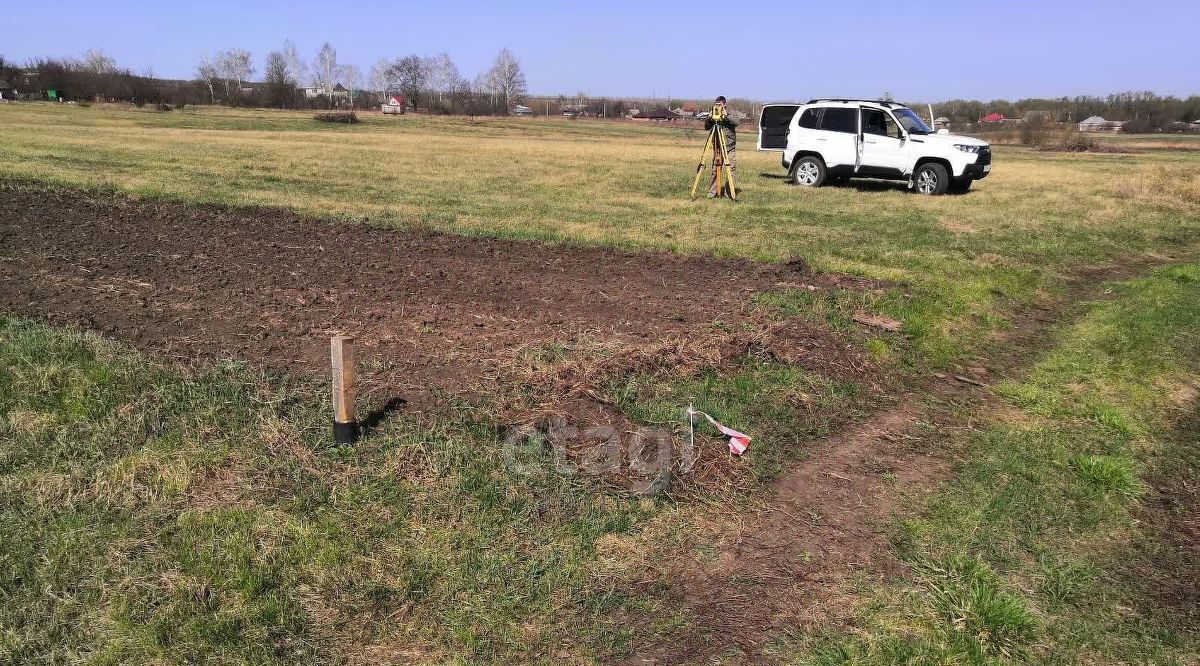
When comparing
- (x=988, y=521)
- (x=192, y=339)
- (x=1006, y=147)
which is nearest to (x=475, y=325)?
(x=192, y=339)

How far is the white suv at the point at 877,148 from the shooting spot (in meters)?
17.2

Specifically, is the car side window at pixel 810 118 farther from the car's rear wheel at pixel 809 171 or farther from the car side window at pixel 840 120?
the car's rear wheel at pixel 809 171

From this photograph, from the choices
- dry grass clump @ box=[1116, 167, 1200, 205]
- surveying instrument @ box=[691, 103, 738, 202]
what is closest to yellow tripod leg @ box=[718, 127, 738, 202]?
surveying instrument @ box=[691, 103, 738, 202]

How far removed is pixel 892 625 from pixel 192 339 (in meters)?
5.10

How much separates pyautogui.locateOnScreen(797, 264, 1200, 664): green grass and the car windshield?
1245 cm

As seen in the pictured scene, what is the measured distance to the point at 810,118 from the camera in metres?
18.7

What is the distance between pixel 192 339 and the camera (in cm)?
571

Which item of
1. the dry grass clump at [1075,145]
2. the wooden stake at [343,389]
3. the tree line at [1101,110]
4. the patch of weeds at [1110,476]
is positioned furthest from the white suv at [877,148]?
the tree line at [1101,110]

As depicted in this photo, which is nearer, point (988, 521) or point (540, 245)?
point (988, 521)

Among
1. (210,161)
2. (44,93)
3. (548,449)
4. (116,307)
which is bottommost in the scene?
(548,449)

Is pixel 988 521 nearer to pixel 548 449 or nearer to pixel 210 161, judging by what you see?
pixel 548 449

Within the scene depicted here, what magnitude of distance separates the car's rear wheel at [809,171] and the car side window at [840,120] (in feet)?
2.69

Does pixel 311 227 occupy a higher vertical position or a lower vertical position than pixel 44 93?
lower

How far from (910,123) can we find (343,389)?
16.9 metres
